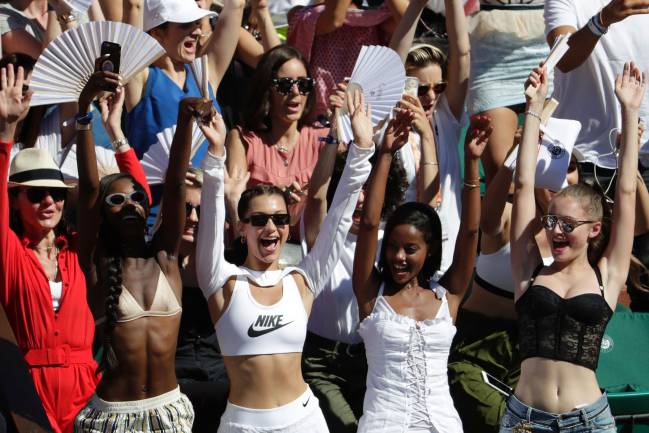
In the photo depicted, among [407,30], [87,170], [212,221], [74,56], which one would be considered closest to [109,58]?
[74,56]

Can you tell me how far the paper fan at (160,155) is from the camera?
6.16 meters

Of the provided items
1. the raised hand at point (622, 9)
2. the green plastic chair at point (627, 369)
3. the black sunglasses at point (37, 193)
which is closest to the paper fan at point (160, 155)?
the black sunglasses at point (37, 193)

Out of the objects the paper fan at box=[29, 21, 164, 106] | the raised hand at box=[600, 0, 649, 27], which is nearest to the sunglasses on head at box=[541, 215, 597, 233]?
the raised hand at box=[600, 0, 649, 27]

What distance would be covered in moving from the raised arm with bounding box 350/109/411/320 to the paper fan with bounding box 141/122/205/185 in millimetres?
965

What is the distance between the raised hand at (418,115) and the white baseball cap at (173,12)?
120 centimetres

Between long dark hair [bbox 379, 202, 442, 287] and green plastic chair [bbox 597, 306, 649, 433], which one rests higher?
long dark hair [bbox 379, 202, 442, 287]

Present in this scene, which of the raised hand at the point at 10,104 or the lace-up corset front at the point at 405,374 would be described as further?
the lace-up corset front at the point at 405,374

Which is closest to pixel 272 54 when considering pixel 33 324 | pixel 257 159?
pixel 257 159

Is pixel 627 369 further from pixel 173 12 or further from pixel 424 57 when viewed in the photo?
pixel 173 12

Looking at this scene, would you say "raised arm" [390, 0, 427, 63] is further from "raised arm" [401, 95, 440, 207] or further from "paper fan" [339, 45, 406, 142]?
"paper fan" [339, 45, 406, 142]

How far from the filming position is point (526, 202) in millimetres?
5781

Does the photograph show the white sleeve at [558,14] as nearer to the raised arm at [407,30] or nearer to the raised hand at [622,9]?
the raised hand at [622,9]

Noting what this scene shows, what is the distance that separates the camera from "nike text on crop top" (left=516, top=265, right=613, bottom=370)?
218 inches

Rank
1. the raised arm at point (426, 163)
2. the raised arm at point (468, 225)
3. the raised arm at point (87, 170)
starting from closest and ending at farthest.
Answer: the raised arm at point (87, 170) < the raised arm at point (468, 225) < the raised arm at point (426, 163)
